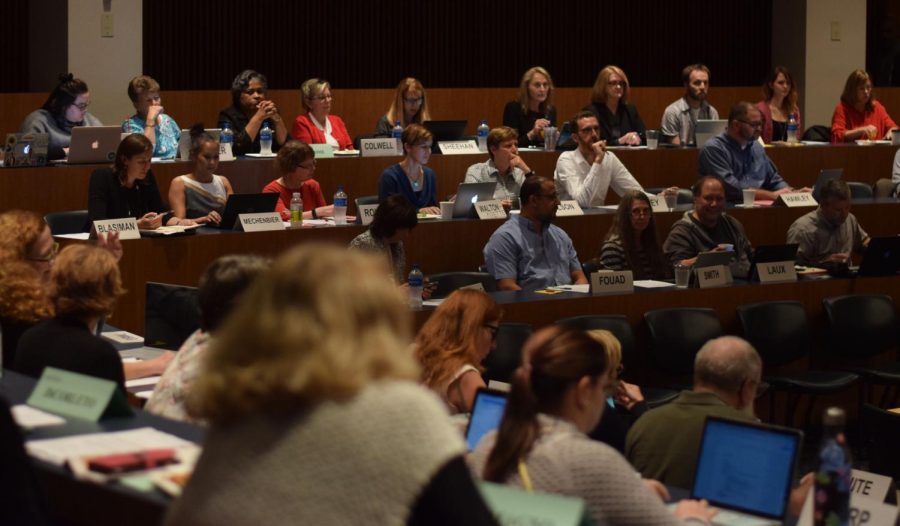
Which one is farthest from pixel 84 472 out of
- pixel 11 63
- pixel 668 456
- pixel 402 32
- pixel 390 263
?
pixel 402 32

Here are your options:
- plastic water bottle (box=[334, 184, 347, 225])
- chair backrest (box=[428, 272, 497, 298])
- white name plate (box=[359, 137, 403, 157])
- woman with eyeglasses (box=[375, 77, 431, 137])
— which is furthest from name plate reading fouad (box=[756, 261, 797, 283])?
woman with eyeglasses (box=[375, 77, 431, 137])

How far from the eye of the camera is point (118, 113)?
32.7 feet

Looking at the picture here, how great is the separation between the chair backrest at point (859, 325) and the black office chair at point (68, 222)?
3.79 m

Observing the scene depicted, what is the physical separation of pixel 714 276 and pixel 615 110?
3.24 metres

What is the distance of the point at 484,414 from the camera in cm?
322

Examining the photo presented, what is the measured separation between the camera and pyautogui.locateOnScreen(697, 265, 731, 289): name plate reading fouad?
6.51 meters

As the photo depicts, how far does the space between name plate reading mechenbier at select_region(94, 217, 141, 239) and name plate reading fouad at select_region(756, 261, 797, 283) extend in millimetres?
3029

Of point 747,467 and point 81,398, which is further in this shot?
point 747,467

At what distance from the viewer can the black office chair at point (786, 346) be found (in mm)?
6383

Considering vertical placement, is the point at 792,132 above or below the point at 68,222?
above

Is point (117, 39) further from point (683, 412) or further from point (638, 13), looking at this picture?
point (683, 412)

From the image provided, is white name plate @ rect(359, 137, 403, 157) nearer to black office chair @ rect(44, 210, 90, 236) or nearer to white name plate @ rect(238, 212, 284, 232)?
white name plate @ rect(238, 212, 284, 232)

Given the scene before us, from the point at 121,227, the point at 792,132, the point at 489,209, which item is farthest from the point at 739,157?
the point at 121,227

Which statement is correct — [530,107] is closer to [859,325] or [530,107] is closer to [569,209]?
[569,209]
